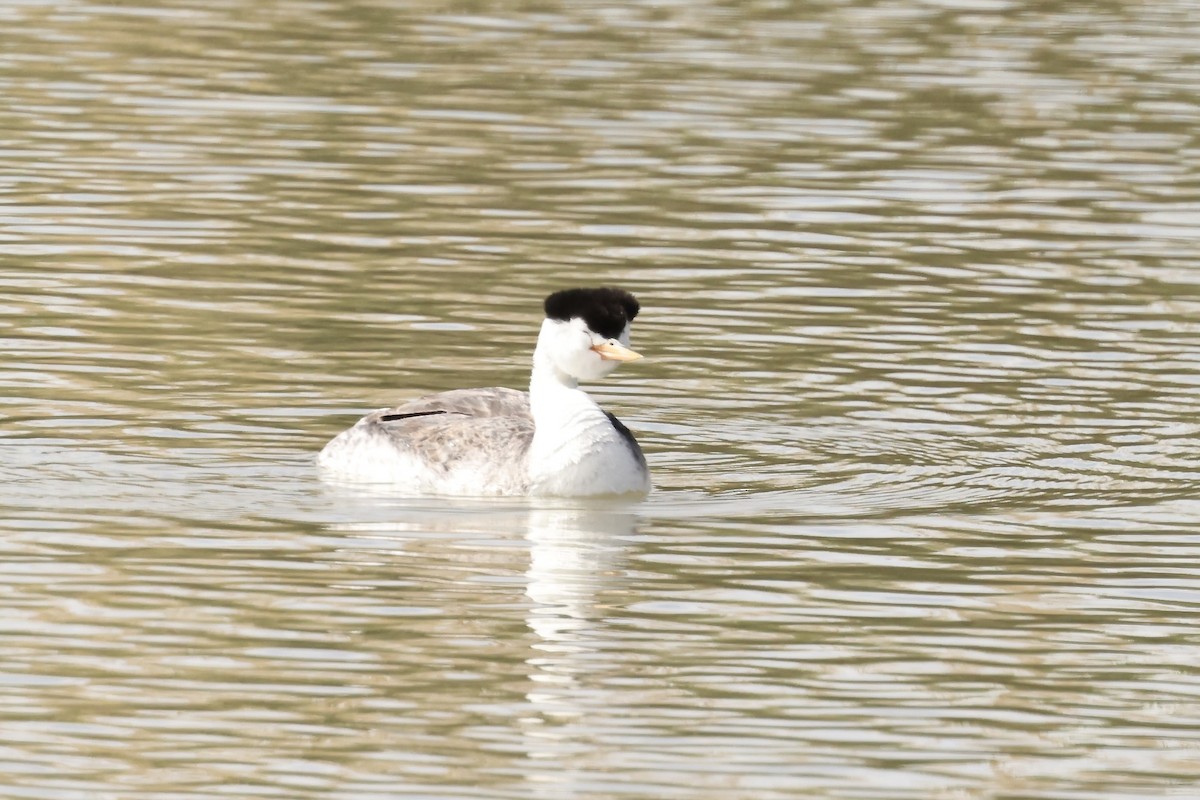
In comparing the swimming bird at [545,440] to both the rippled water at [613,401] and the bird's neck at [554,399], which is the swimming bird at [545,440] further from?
the rippled water at [613,401]

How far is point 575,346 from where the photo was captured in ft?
53.0

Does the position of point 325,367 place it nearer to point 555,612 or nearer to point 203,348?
point 203,348

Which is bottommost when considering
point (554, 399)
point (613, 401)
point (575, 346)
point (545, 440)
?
point (613, 401)

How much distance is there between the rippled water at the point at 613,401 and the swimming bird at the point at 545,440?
261 mm

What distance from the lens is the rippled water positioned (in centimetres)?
1140

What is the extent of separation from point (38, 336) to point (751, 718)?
369 inches

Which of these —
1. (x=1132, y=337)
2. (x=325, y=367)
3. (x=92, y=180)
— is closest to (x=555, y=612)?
(x=325, y=367)

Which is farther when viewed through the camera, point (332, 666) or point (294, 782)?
point (332, 666)

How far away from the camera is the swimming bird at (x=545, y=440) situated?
15977mm

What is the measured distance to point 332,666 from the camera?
12.1 m

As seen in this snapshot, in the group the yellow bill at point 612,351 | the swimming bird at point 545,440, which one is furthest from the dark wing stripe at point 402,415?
the yellow bill at point 612,351

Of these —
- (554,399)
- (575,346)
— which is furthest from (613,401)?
(575,346)

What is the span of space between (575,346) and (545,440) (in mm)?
559

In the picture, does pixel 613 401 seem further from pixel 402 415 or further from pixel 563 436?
pixel 563 436
